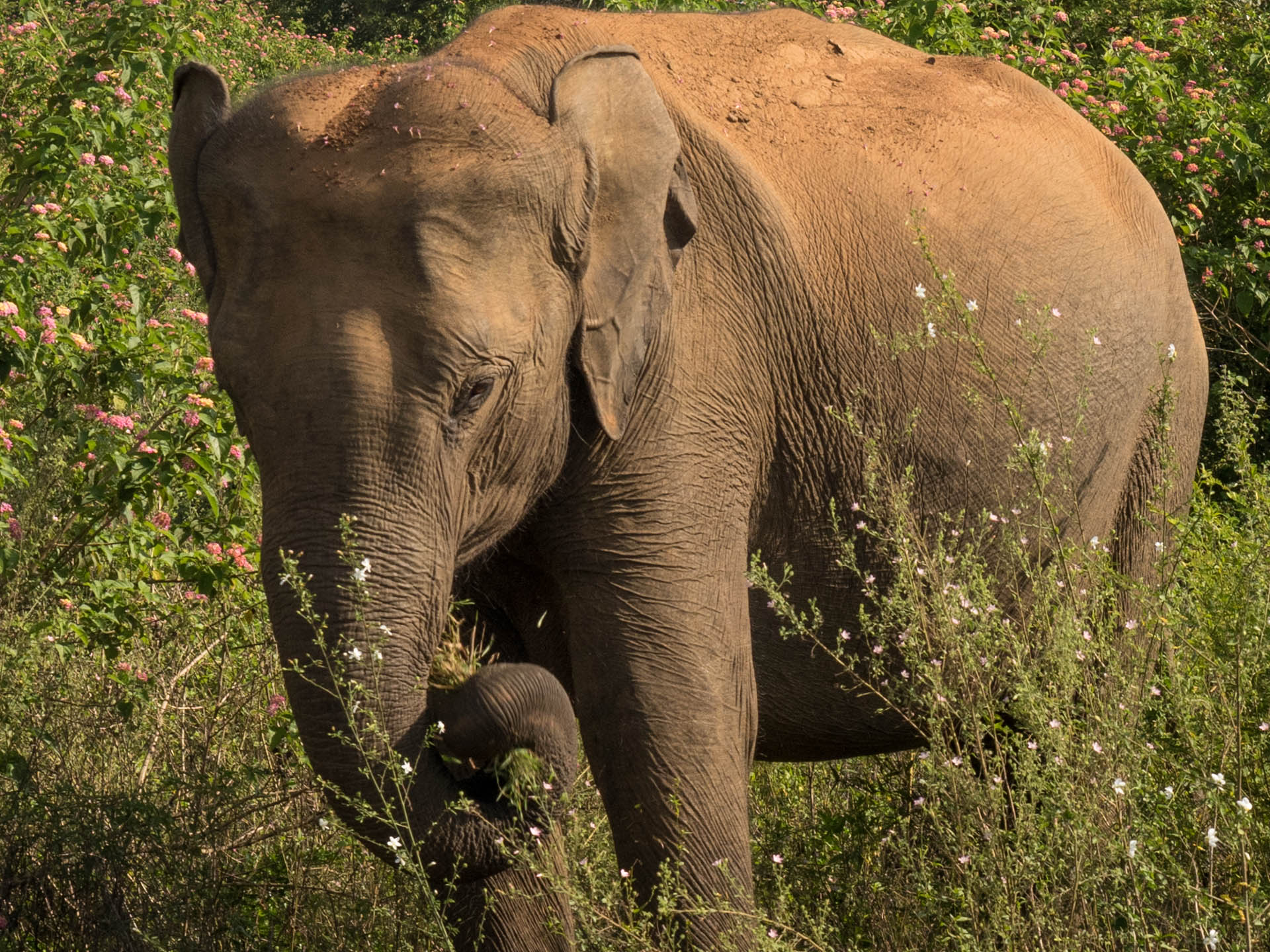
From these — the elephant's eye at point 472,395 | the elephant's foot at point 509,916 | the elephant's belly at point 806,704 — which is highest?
the elephant's eye at point 472,395

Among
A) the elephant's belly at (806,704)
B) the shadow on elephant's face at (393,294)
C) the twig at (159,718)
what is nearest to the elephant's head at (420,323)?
the shadow on elephant's face at (393,294)

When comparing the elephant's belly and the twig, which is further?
the twig

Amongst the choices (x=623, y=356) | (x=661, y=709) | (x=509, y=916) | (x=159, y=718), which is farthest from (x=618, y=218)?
(x=159, y=718)

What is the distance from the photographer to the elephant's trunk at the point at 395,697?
3.15 meters

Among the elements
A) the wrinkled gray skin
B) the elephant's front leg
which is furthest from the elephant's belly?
the elephant's front leg

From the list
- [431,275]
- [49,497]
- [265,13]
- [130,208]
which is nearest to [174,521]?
[49,497]

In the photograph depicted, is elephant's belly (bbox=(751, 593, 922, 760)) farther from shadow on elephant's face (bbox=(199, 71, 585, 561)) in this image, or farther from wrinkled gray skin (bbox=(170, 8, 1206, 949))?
shadow on elephant's face (bbox=(199, 71, 585, 561))

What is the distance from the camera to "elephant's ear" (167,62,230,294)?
3525 mm

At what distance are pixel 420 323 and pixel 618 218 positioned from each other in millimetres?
559

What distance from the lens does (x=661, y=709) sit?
368cm

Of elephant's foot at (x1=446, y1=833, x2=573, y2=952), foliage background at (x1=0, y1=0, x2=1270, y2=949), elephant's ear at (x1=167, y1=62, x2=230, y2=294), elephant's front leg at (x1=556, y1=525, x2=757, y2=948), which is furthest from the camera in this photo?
elephant's foot at (x1=446, y1=833, x2=573, y2=952)

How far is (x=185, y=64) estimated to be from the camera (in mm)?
3582

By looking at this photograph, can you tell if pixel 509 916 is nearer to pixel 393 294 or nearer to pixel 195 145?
pixel 393 294

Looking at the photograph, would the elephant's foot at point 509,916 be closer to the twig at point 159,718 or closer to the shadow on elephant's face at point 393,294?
the shadow on elephant's face at point 393,294
